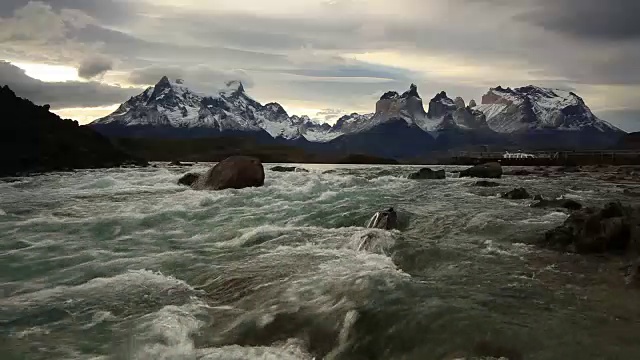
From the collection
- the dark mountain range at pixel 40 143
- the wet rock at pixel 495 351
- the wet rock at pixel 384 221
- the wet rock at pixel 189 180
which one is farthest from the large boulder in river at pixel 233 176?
the dark mountain range at pixel 40 143

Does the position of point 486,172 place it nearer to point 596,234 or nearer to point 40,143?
point 596,234

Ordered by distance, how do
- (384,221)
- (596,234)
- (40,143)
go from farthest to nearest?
1. (40,143)
2. (384,221)
3. (596,234)

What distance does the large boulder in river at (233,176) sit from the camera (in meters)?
28.5

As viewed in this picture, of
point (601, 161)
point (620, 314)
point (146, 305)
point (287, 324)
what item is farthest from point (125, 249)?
point (601, 161)

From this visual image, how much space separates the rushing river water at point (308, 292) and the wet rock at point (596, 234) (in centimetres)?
70

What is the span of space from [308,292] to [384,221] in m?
6.76

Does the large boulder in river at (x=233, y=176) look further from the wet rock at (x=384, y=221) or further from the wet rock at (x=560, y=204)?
the wet rock at (x=560, y=204)

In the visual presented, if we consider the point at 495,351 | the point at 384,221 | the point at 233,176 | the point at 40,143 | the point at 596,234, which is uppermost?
the point at 40,143

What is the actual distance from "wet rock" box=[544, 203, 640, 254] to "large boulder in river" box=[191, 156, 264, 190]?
1959 cm

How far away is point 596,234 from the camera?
1213 cm

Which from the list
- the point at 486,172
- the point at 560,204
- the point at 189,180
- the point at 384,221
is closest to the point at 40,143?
the point at 189,180

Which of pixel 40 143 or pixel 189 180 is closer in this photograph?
pixel 189 180

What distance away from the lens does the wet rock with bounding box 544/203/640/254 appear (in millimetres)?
11844

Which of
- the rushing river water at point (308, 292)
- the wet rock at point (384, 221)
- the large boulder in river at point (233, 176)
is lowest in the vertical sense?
the rushing river water at point (308, 292)
